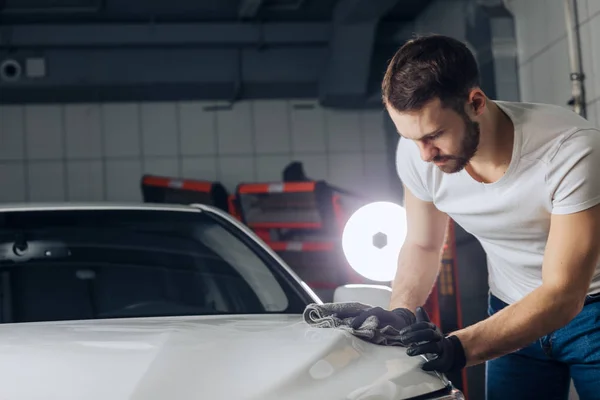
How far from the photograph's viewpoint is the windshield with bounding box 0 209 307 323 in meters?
2.45

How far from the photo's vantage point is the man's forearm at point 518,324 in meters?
1.79

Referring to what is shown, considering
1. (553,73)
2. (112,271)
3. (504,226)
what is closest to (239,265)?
(112,271)

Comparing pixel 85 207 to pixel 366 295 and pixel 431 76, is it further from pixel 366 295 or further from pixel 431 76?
pixel 431 76

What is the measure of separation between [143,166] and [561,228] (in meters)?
5.75

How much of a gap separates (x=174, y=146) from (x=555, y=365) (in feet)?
18.2

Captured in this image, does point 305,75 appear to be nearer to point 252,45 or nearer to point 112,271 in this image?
point 252,45

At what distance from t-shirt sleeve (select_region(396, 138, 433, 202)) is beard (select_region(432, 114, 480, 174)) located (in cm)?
27

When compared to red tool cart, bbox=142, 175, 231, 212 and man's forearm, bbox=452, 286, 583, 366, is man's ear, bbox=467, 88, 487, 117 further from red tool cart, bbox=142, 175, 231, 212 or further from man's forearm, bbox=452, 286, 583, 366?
red tool cart, bbox=142, 175, 231, 212

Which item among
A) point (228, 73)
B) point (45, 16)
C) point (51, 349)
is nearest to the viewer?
point (51, 349)

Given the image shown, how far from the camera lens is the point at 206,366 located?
149 cm

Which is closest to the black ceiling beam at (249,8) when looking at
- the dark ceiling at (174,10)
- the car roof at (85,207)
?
the dark ceiling at (174,10)

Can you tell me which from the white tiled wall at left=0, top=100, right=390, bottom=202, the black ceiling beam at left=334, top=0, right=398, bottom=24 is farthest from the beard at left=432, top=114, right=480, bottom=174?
the white tiled wall at left=0, top=100, right=390, bottom=202

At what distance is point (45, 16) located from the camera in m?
6.68

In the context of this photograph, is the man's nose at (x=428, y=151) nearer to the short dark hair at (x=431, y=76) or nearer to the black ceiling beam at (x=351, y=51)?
the short dark hair at (x=431, y=76)
